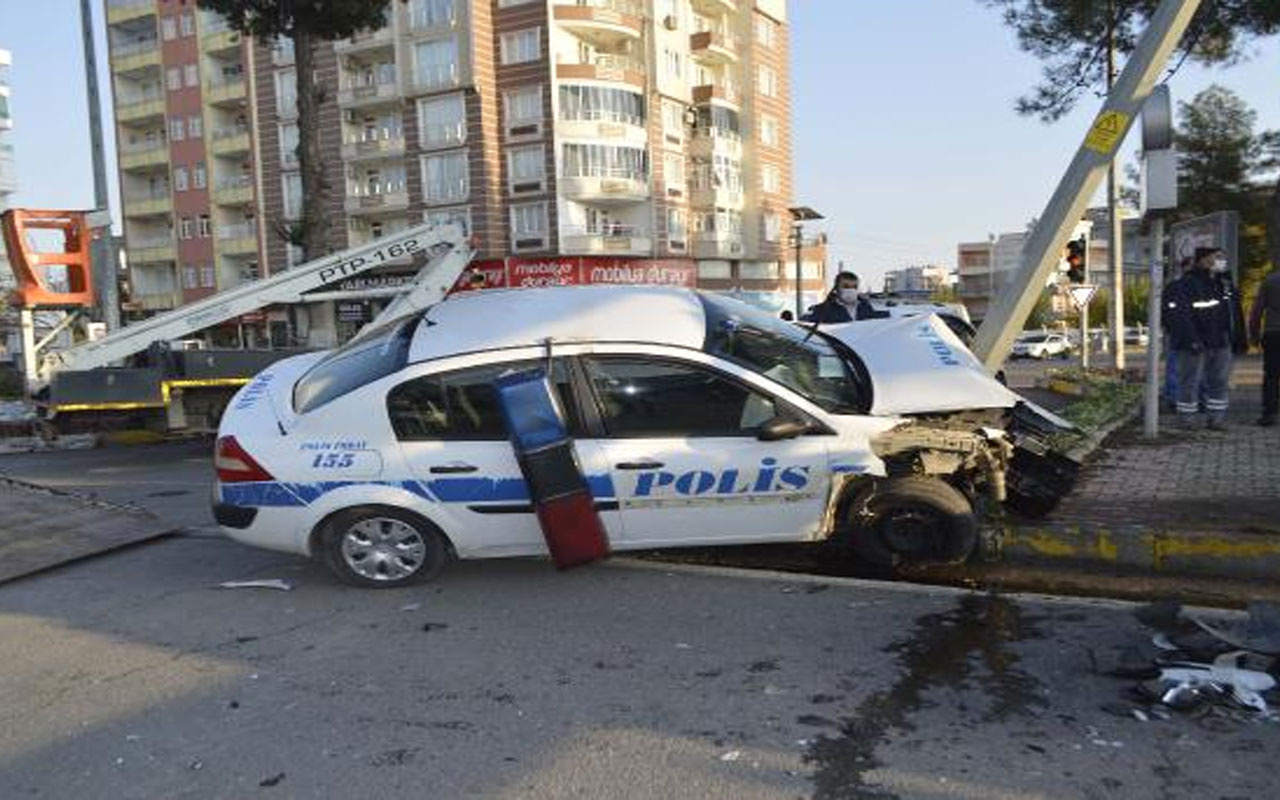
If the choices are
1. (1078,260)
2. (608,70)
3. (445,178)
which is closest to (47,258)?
(1078,260)

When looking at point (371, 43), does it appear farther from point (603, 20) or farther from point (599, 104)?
point (599, 104)

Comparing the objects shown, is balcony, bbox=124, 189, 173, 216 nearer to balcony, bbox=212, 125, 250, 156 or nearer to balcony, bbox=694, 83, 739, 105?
balcony, bbox=212, 125, 250, 156

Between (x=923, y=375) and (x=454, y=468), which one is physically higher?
(x=923, y=375)

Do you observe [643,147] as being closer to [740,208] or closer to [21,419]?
[740,208]

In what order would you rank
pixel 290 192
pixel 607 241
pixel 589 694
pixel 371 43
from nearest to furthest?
pixel 589 694, pixel 607 241, pixel 371 43, pixel 290 192

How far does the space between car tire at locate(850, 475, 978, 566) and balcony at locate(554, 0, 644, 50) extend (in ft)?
154

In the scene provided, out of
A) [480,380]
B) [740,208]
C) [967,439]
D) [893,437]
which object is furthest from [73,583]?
[740,208]

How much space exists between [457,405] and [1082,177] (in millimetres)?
5610

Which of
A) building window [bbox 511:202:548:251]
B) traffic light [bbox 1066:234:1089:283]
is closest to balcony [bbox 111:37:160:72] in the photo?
building window [bbox 511:202:548:251]

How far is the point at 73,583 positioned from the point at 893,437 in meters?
5.01

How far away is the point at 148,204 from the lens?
6162cm

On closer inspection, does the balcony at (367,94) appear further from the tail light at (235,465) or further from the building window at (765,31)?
the tail light at (235,465)

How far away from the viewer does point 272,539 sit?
19.7 ft

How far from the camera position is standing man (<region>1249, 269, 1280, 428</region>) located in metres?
10.2
